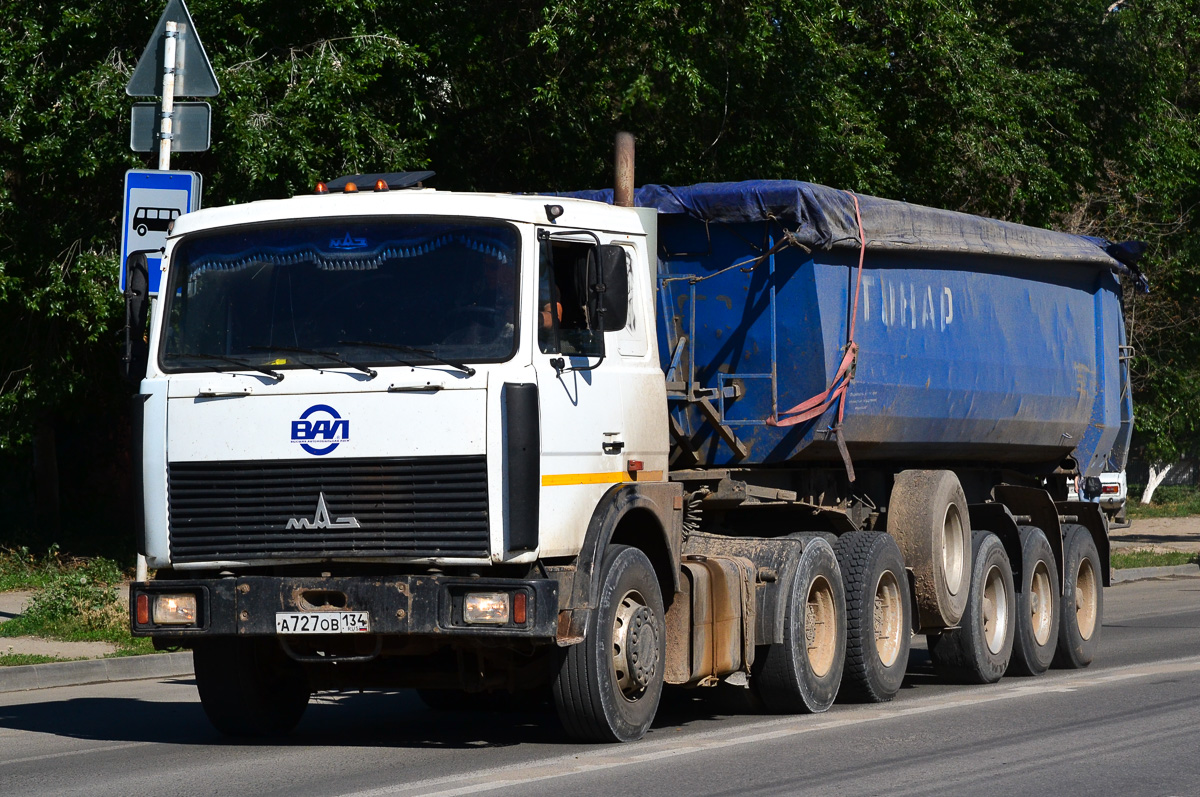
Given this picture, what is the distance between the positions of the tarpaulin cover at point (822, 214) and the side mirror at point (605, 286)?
2069 millimetres

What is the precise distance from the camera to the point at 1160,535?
35.3m

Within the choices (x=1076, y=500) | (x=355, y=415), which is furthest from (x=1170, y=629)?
(x=355, y=415)

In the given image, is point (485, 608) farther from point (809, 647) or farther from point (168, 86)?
point (168, 86)

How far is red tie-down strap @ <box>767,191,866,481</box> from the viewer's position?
1021 cm

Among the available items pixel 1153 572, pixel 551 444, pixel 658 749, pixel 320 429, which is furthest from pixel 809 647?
pixel 1153 572

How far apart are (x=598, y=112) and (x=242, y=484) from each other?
39.2 feet

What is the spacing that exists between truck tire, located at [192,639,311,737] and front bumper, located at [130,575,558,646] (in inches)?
35.3

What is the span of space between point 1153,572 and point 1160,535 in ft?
36.6

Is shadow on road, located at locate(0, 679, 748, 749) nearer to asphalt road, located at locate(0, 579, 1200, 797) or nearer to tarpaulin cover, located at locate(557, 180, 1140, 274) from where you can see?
asphalt road, located at locate(0, 579, 1200, 797)

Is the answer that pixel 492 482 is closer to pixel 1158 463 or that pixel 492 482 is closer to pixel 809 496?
pixel 809 496

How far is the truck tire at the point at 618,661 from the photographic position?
321 inches

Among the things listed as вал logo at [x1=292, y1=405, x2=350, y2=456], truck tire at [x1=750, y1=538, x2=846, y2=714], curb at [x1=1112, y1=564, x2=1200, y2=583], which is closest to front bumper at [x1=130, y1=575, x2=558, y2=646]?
вал logo at [x1=292, y1=405, x2=350, y2=456]

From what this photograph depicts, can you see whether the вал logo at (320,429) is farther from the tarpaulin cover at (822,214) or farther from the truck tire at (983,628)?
the truck tire at (983,628)

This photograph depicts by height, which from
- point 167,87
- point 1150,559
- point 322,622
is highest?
point 167,87
